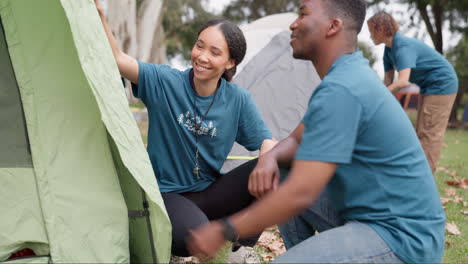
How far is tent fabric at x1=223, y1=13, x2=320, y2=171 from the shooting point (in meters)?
4.59

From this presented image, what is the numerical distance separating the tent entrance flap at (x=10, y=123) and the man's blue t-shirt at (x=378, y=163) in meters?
1.12

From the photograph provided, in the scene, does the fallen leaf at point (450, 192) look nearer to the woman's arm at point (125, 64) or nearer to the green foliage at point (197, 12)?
the woman's arm at point (125, 64)

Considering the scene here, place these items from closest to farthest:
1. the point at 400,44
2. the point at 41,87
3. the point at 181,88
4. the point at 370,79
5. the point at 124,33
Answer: the point at 370,79, the point at 41,87, the point at 181,88, the point at 400,44, the point at 124,33

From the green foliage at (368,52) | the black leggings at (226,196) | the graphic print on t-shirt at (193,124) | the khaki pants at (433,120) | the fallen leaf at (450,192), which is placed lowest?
the green foliage at (368,52)

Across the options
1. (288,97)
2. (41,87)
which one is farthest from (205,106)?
(288,97)

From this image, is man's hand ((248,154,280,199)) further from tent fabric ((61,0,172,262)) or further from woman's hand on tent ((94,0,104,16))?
woman's hand on tent ((94,0,104,16))

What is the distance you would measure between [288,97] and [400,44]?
44.5 inches

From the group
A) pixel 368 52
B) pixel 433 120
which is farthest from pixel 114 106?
pixel 368 52

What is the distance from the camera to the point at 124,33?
35.0 feet

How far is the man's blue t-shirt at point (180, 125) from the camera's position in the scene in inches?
90.2

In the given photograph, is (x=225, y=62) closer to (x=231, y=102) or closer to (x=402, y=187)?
(x=231, y=102)

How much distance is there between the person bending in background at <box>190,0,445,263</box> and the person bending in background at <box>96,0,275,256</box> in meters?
0.76

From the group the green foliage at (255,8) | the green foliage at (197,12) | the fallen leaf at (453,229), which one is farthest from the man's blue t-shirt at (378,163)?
the green foliage at (255,8)

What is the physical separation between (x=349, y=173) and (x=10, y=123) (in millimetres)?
1309
